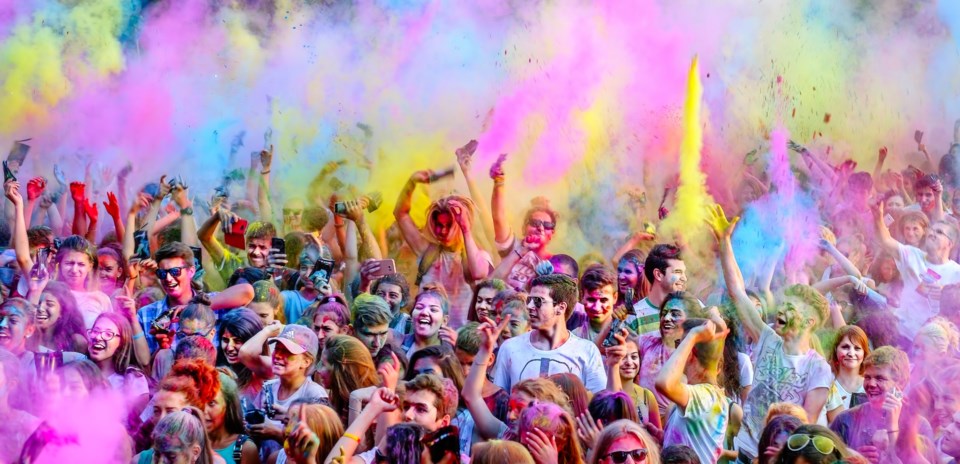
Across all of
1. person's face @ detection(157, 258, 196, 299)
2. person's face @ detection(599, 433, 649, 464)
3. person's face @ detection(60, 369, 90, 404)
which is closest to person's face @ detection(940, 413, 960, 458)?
person's face @ detection(599, 433, 649, 464)

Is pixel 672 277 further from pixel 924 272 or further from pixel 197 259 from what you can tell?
pixel 197 259

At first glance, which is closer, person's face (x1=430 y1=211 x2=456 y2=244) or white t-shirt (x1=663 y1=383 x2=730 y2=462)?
white t-shirt (x1=663 y1=383 x2=730 y2=462)

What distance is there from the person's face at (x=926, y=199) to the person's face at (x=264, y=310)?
400 cm

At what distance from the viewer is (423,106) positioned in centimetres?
849

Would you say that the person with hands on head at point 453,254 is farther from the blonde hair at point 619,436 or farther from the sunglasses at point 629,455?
the sunglasses at point 629,455

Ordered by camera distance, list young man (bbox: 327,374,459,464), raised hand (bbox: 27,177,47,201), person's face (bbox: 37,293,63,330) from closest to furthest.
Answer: young man (bbox: 327,374,459,464)
person's face (bbox: 37,293,63,330)
raised hand (bbox: 27,177,47,201)

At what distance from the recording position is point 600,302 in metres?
6.59

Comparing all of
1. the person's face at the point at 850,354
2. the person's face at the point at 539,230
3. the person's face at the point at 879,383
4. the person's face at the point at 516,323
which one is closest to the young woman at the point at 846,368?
the person's face at the point at 850,354

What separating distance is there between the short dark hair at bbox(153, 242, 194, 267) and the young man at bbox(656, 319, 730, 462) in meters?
2.47

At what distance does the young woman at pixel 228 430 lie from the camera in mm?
6016

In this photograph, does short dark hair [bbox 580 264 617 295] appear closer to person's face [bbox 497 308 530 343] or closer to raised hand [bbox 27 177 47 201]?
person's face [bbox 497 308 530 343]

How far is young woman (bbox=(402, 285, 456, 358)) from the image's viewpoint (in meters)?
6.57

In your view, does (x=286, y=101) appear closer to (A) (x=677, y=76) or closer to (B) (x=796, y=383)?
(A) (x=677, y=76)

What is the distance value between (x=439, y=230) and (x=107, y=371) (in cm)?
205
